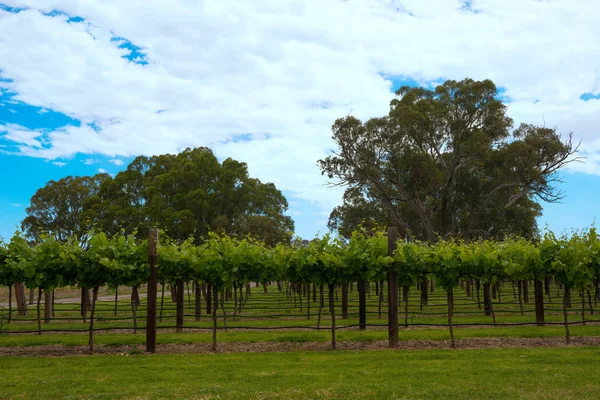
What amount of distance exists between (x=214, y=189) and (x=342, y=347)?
2480 centimetres

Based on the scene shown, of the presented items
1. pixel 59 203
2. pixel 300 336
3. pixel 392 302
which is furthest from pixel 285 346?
pixel 59 203

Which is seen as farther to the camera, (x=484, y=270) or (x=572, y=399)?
(x=484, y=270)

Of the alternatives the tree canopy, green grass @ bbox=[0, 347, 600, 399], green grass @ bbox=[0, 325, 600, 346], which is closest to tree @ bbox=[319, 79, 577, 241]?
the tree canopy

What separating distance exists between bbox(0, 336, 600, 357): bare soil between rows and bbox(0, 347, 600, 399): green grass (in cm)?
82

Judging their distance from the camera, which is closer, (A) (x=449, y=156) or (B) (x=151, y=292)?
(B) (x=151, y=292)

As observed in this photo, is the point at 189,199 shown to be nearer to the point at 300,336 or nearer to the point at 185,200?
the point at 185,200

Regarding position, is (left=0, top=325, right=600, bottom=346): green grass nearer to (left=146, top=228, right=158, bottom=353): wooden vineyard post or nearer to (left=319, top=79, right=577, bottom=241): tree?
(left=146, top=228, right=158, bottom=353): wooden vineyard post

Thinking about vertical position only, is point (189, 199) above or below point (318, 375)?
above

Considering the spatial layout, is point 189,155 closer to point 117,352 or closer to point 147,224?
point 147,224

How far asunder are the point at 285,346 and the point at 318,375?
3715mm

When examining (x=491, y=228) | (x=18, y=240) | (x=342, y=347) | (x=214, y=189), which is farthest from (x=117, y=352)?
(x=491, y=228)

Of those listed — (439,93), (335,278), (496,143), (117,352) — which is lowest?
(117,352)

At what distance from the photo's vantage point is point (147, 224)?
34.4m

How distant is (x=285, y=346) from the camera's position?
1173 cm
